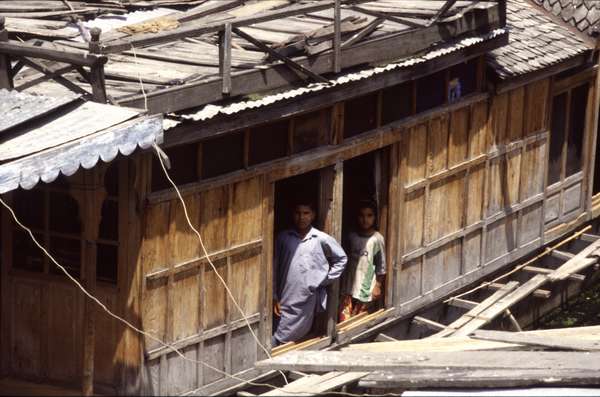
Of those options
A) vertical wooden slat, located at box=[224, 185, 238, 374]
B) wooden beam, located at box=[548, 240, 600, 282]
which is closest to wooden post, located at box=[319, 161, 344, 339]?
vertical wooden slat, located at box=[224, 185, 238, 374]

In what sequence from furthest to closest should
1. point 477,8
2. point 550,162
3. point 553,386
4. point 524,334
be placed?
point 550,162, point 477,8, point 524,334, point 553,386

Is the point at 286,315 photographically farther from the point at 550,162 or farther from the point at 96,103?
the point at 550,162

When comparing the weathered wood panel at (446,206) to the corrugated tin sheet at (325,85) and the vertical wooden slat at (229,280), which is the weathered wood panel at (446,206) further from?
the vertical wooden slat at (229,280)

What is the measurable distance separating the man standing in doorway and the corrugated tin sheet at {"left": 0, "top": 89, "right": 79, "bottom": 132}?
3.14 metres

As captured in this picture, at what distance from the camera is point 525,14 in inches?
707

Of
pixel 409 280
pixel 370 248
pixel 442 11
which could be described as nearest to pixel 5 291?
pixel 370 248

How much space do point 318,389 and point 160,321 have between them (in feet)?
4.51

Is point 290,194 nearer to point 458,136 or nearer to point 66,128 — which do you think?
point 458,136

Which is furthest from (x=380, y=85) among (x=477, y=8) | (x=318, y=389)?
(x=318, y=389)

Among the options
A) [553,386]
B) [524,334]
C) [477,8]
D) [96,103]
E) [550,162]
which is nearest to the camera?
[96,103]

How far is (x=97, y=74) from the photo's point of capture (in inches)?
420

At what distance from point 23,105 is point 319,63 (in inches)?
118

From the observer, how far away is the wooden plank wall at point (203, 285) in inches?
463

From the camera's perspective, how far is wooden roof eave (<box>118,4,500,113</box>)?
11.2 meters
